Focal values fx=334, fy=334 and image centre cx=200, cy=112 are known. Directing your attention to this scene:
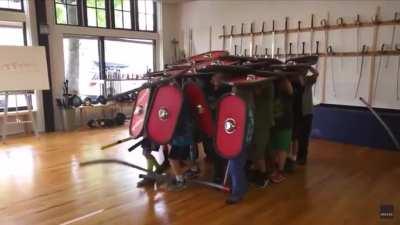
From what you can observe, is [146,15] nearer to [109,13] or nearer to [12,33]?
[109,13]

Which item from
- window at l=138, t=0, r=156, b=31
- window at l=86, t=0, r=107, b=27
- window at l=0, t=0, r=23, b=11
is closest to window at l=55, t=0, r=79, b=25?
window at l=86, t=0, r=107, b=27

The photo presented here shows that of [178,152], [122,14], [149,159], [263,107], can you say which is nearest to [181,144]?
[178,152]

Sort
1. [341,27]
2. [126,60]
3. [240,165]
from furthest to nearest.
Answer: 1. [126,60]
2. [341,27]
3. [240,165]

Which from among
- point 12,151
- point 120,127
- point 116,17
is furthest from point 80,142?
point 116,17

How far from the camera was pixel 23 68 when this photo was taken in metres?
6.06

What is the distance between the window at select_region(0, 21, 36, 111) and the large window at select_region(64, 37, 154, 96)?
877mm

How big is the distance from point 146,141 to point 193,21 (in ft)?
18.8

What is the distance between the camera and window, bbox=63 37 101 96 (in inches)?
285

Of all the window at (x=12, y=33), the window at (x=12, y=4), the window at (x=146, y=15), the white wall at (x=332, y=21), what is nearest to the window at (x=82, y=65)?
the window at (x=12, y=33)

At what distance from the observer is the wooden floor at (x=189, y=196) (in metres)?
2.80

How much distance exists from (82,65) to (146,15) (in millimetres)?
2166

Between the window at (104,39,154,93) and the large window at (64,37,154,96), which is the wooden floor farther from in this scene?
the window at (104,39,154,93)

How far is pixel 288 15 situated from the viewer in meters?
6.55

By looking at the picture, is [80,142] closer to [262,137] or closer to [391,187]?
[262,137]
